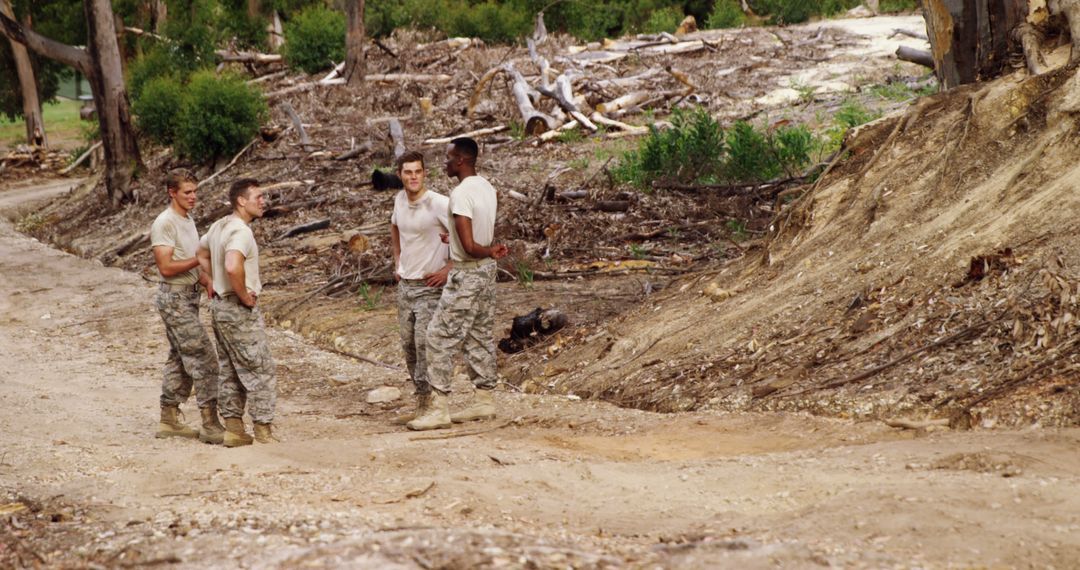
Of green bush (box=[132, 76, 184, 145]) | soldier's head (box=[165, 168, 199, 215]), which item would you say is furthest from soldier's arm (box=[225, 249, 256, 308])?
green bush (box=[132, 76, 184, 145])

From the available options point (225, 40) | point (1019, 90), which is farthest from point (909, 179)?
point (225, 40)

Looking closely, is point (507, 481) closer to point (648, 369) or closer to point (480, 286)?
point (480, 286)

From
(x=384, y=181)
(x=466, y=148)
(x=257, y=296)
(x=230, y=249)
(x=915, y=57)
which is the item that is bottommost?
(x=384, y=181)

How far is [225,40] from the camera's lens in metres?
31.2

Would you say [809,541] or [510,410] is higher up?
[809,541]

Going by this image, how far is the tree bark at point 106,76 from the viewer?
21.6 metres

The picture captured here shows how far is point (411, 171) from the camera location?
7707 millimetres

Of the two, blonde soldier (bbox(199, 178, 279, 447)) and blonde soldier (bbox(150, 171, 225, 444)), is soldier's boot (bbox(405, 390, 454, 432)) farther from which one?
blonde soldier (bbox(150, 171, 225, 444))

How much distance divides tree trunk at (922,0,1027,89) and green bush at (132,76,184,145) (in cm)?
1553

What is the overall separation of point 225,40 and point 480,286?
2518 centimetres

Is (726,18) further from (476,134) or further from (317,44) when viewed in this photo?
(476,134)

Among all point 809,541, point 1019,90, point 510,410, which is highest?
point 1019,90

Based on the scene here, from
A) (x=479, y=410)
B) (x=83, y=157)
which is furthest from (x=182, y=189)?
(x=83, y=157)

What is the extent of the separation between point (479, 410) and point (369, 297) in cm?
464
